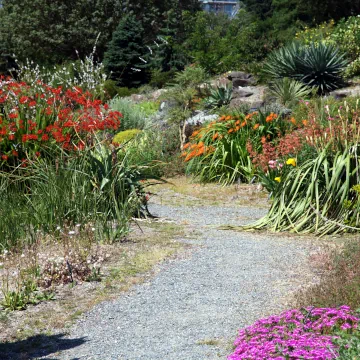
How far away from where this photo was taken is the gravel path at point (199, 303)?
16.4 feet

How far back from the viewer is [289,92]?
1792 centimetres

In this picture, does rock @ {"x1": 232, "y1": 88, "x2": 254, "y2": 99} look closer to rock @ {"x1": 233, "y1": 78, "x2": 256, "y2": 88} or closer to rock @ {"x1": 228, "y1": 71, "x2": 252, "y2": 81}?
rock @ {"x1": 233, "y1": 78, "x2": 256, "y2": 88}

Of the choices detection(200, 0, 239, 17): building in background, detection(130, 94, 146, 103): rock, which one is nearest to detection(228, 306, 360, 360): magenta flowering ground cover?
detection(130, 94, 146, 103): rock

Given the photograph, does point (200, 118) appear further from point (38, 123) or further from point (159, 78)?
point (159, 78)

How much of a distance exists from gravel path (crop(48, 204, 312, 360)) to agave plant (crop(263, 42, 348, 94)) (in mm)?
11698

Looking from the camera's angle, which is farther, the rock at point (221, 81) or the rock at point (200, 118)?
the rock at point (221, 81)

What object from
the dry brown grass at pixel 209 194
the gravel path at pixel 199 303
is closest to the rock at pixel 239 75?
the dry brown grass at pixel 209 194

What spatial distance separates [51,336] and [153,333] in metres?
0.75

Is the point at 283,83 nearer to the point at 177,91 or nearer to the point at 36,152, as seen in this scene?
the point at 177,91

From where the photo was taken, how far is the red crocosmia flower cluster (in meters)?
10.1

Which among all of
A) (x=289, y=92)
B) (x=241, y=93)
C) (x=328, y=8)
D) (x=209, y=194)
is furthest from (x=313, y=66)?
(x=328, y=8)

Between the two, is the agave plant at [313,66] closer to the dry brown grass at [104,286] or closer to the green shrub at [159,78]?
the green shrub at [159,78]

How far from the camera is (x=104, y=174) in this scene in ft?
30.4

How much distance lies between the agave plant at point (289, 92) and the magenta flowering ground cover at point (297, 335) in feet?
41.8
